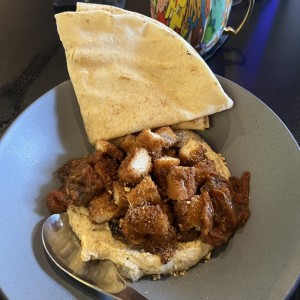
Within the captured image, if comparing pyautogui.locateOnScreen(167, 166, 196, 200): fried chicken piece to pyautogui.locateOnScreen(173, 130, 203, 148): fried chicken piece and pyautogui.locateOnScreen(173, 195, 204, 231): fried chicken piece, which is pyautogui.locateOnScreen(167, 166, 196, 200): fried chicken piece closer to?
pyautogui.locateOnScreen(173, 195, 204, 231): fried chicken piece

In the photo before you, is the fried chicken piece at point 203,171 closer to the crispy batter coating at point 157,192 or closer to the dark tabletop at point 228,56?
the crispy batter coating at point 157,192

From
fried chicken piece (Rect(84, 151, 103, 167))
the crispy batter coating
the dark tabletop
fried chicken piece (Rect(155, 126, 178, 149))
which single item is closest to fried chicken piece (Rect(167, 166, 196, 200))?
the crispy batter coating

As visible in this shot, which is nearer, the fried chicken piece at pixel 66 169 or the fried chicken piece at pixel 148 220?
the fried chicken piece at pixel 148 220

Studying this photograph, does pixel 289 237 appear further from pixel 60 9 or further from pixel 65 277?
pixel 60 9

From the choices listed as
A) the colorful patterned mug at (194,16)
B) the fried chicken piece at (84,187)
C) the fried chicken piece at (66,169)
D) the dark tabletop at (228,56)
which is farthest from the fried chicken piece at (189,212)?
the colorful patterned mug at (194,16)

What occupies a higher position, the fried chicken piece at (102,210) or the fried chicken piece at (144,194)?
the fried chicken piece at (144,194)

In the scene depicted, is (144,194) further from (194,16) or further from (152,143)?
(194,16)
